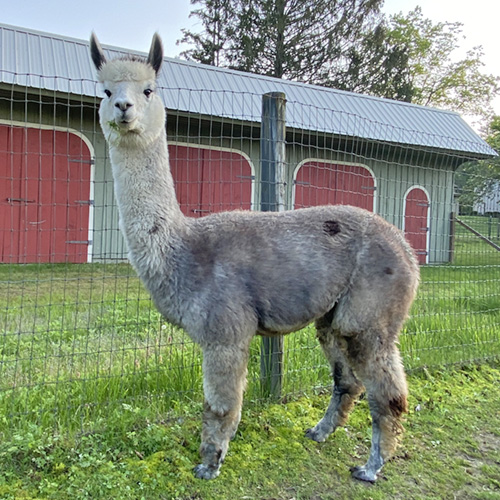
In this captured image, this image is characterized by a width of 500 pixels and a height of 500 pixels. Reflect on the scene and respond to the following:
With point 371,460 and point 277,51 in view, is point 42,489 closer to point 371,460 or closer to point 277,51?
point 371,460

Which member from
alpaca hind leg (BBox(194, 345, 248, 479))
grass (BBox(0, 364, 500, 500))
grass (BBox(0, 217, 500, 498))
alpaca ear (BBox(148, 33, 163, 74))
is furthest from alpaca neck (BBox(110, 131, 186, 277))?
grass (BBox(0, 364, 500, 500))

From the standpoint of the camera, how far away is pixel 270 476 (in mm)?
2781

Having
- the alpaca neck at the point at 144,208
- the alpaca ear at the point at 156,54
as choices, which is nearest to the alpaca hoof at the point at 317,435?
the alpaca neck at the point at 144,208

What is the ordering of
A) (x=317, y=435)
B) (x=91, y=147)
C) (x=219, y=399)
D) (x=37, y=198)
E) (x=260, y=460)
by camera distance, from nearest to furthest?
(x=219, y=399)
(x=260, y=460)
(x=317, y=435)
(x=37, y=198)
(x=91, y=147)

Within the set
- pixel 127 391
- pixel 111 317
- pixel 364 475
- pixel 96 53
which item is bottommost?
pixel 364 475

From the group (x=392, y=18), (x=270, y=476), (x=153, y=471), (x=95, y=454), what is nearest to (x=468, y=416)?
(x=270, y=476)

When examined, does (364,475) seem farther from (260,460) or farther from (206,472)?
(206,472)

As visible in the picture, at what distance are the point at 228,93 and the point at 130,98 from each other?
8.64m

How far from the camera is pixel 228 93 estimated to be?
10586 mm

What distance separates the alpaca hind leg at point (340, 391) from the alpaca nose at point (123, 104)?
189 cm

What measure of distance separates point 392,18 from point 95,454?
122ft

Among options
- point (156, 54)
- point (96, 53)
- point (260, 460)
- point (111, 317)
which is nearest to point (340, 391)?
point (260, 460)

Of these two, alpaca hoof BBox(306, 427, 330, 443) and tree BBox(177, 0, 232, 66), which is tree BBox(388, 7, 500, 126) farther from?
alpaca hoof BBox(306, 427, 330, 443)

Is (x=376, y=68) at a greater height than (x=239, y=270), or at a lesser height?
greater
